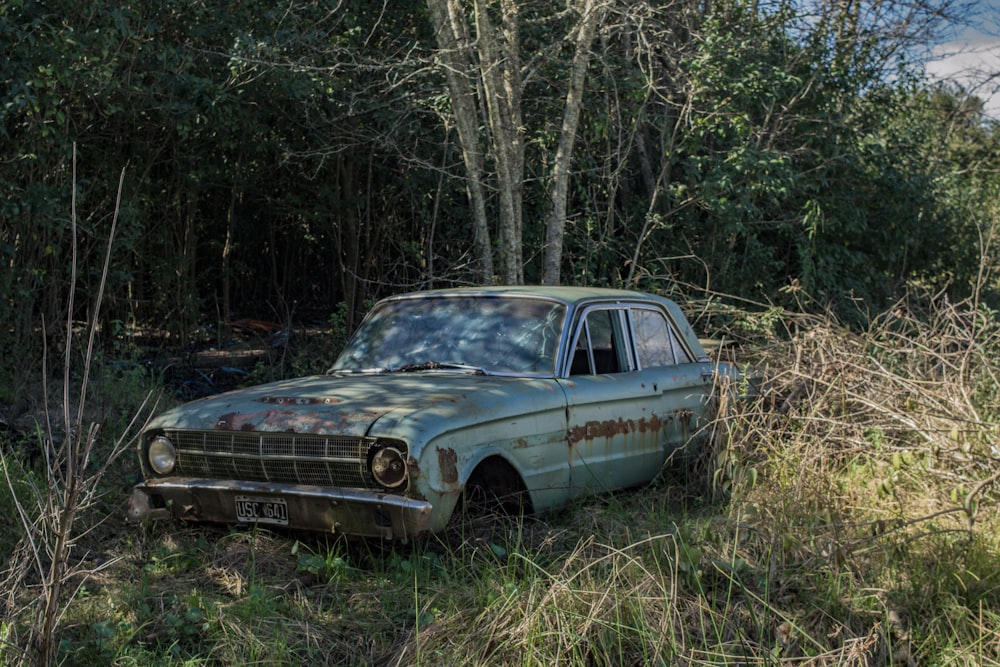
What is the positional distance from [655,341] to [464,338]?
1.47 meters

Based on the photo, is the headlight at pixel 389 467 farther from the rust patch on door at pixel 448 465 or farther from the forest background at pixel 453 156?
the forest background at pixel 453 156

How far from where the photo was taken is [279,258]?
16125 millimetres

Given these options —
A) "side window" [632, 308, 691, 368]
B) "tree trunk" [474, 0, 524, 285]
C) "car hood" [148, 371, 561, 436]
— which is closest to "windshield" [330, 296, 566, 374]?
"car hood" [148, 371, 561, 436]

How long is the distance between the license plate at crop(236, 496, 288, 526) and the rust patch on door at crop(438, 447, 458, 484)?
2.58ft

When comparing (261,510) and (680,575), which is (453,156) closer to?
(261,510)

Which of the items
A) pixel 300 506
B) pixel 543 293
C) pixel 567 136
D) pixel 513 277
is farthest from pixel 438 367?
pixel 567 136

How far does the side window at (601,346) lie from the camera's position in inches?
242

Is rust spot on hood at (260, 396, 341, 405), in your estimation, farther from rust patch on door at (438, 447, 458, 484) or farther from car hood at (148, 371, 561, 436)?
rust patch on door at (438, 447, 458, 484)

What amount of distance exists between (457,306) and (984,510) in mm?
3081

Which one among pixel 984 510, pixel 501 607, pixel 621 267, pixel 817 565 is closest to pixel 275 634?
pixel 501 607

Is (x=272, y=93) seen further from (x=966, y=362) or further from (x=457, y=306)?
(x=966, y=362)

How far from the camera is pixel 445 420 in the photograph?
4863 mm

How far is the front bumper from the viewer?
15.3ft

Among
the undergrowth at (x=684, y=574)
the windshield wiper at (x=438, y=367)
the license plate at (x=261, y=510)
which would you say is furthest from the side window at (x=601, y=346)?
the license plate at (x=261, y=510)
